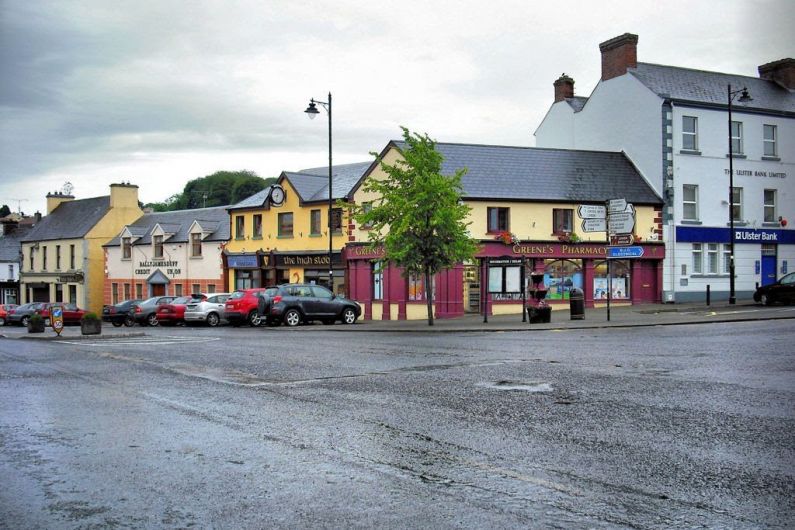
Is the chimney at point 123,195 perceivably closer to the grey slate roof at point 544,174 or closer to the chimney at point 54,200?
the chimney at point 54,200

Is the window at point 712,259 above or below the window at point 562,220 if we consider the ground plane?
below

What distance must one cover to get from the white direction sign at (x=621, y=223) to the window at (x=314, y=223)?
19.5 metres

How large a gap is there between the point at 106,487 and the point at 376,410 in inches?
151

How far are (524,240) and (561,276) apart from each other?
8.52ft

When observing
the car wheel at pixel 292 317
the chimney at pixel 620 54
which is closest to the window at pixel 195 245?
the car wheel at pixel 292 317

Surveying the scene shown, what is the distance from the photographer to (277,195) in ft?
143

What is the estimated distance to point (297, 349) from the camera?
18.1m

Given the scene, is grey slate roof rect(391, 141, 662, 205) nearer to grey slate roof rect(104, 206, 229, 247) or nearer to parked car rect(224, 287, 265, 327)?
parked car rect(224, 287, 265, 327)

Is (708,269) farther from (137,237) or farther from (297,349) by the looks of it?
(137,237)

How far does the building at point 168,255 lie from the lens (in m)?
49.8

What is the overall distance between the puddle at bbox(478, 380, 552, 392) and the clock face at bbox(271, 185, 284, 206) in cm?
3341

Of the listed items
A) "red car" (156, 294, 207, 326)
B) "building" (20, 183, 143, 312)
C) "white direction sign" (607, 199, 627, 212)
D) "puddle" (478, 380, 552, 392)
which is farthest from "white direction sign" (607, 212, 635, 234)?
"building" (20, 183, 143, 312)

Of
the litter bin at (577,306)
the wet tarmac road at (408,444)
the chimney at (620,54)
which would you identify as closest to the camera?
the wet tarmac road at (408,444)

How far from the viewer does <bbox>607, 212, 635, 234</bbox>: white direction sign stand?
990 inches
